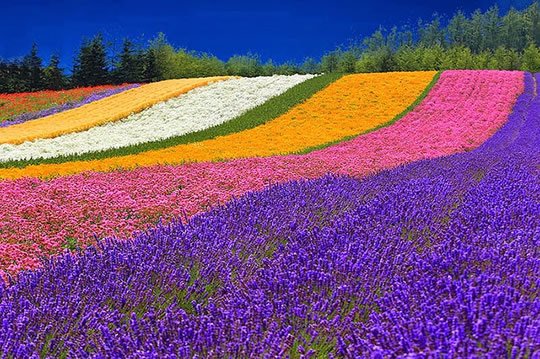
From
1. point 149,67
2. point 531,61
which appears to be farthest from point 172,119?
point 531,61

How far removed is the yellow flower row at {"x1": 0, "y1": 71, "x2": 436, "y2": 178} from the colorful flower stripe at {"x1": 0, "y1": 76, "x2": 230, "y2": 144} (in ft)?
24.3

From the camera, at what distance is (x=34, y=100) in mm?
37938

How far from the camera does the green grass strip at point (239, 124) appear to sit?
15.9m

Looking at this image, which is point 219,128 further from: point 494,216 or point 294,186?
point 494,216

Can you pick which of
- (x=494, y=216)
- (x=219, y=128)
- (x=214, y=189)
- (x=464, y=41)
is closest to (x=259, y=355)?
(x=494, y=216)

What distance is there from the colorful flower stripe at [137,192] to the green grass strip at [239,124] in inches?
220

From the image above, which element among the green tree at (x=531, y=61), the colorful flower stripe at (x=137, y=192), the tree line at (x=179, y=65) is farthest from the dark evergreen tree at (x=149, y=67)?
the green tree at (x=531, y=61)

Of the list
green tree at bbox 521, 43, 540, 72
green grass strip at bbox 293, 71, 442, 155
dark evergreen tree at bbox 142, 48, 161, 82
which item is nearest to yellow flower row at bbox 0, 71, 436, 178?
green grass strip at bbox 293, 71, 442, 155

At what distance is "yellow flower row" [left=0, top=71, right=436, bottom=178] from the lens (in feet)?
45.1

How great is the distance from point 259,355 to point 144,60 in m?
47.9

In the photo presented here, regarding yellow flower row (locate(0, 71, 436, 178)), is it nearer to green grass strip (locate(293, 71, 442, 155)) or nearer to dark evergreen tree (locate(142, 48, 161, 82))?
green grass strip (locate(293, 71, 442, 155))

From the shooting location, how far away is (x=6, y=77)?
4428 centimetres

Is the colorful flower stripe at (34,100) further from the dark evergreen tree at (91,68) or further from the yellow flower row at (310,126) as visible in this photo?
the yellow flower row at (310,126)

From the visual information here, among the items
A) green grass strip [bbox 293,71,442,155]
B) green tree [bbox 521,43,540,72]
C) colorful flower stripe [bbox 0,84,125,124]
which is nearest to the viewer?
green grass strip [bbox 293,71,442,155]
